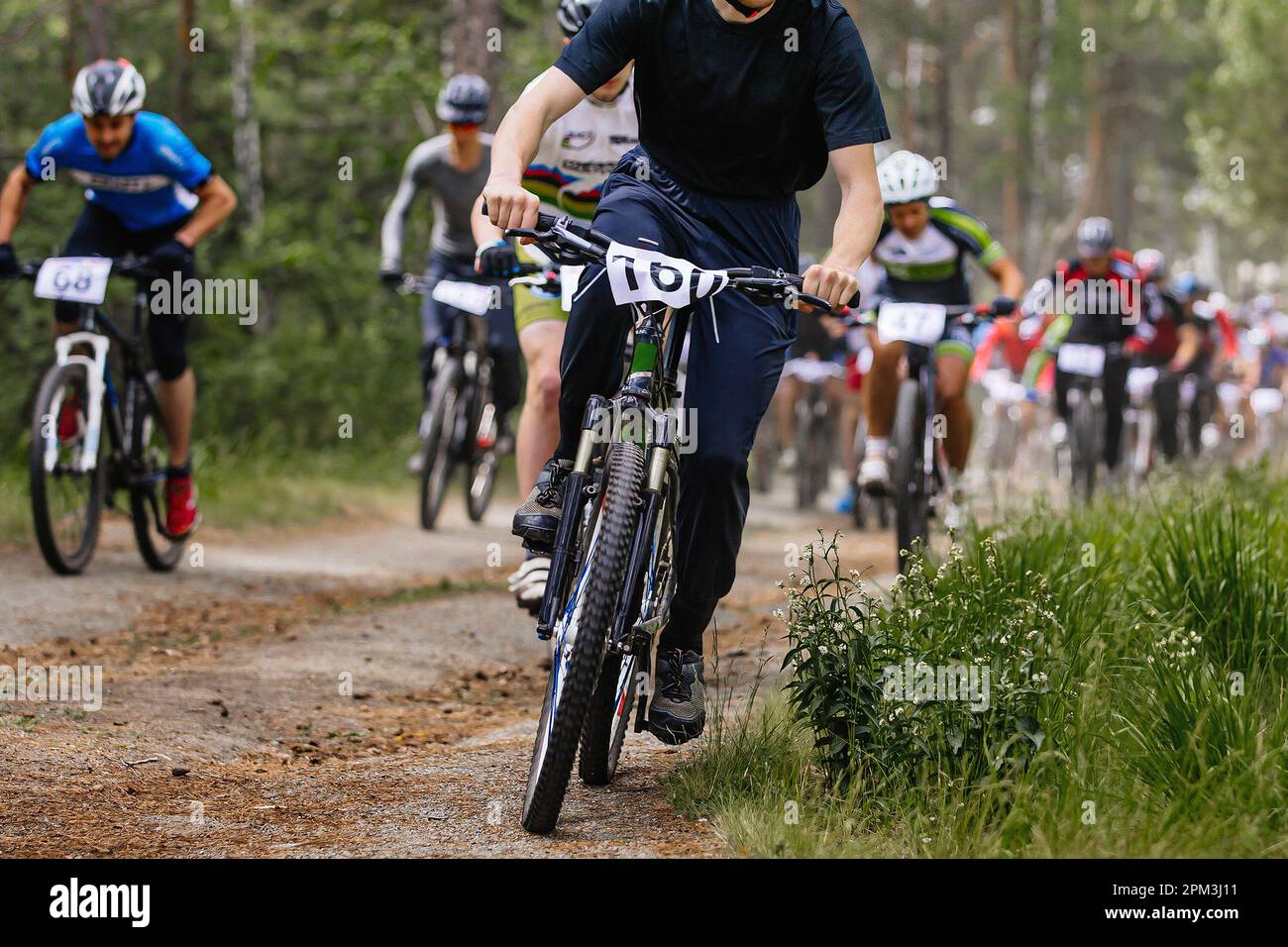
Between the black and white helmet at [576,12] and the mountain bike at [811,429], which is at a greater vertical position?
the black and white helmet at [576,12]

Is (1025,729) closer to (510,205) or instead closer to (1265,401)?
(510,205)

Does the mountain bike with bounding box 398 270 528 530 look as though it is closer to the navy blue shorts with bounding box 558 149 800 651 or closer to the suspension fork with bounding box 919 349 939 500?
the suspension fork with bounding box 919 349 939 500

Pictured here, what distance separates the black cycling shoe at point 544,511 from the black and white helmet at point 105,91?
386 centimetres

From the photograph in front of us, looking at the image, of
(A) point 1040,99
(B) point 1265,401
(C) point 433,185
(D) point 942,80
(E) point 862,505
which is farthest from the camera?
(A) point 1040,99

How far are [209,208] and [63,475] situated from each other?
54.9 inches

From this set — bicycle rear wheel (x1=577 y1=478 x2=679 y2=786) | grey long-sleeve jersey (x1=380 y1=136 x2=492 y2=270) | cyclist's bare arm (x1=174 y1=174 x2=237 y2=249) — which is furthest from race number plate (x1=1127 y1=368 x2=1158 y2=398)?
bicycle rear wheel (x1=577 y1=478 x2=679 y2=786)

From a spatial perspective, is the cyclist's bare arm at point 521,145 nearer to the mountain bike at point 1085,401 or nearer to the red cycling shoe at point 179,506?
the red cycling shoe at point 179,506

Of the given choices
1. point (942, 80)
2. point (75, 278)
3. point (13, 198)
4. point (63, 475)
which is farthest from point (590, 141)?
point (942, 80)

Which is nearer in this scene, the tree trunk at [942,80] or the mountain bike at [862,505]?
the mountain bike at [862,505]

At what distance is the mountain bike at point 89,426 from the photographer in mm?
6828

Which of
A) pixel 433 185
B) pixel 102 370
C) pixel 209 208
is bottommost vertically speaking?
pixel 102 370

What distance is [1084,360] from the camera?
37.7 ft

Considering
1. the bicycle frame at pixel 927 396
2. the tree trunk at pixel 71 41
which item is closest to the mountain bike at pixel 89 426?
the bicycle frame at pixel 927 396

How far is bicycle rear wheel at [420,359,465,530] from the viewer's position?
32.5 ft
